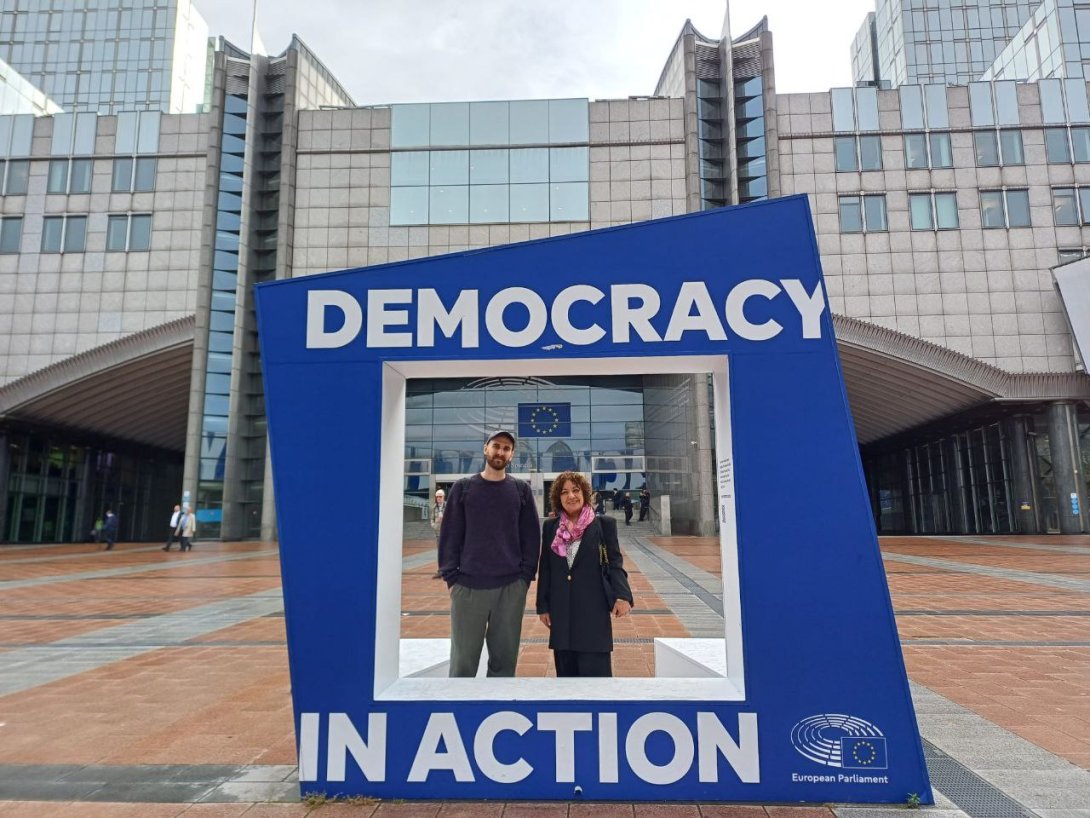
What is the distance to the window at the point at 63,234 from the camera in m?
30.0

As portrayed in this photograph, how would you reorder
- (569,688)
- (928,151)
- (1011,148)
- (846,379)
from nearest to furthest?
1. (569,688)
2. (1011,148)
3. (928,151)
4. (846,379)

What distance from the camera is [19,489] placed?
29.7 metres

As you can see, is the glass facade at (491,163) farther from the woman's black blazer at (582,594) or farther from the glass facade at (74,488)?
the woman's black blazer at (582,594)

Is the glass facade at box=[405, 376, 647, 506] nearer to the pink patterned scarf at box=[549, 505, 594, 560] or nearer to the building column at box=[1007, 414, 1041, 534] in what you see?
the building column at box=[1007, 414, 1041, 534]

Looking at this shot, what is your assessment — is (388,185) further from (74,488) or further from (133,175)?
(74,488)

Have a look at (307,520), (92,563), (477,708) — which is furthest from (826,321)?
(92,563)

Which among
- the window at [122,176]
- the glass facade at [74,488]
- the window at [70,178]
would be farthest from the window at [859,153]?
the glass facade at [74,488]

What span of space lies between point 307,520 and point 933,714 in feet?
13.4

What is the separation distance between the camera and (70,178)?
3023cm

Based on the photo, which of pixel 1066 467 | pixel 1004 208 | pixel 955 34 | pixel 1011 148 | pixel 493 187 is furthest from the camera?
pixel 955 34

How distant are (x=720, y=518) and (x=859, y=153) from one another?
3002 cm

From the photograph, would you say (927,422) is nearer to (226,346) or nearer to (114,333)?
(226,346)

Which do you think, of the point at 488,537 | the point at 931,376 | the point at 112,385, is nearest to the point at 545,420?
the point at 931,376

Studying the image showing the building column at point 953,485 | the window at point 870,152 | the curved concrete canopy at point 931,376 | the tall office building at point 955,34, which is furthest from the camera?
the tall office building at point 955,34
